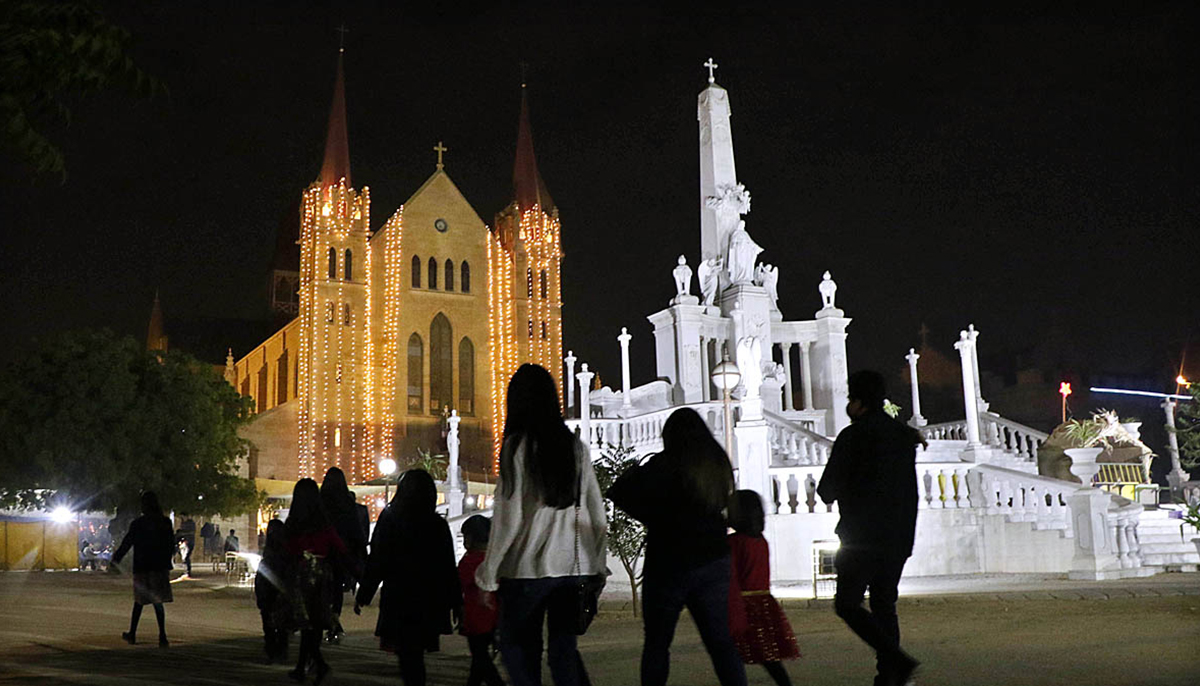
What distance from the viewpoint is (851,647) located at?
8.34 metres

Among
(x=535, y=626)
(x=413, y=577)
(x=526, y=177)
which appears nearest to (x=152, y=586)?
(x=413, y=577)

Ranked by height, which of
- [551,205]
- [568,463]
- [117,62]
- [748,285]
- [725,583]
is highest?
[551,205]

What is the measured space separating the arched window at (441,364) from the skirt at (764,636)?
4784cm

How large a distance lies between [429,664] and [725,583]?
4.51m

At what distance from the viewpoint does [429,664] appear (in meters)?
8.49

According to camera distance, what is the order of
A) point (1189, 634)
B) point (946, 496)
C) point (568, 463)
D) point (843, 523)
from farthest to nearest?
point (946, 496) → point (1189, 634) → point (843, 523) → point (568, 463)

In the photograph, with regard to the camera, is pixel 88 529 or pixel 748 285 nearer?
pixel 748 285

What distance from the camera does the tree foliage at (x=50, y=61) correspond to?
18.9 feet

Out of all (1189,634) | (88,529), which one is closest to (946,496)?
(1189,634)

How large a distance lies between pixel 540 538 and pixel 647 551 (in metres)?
0.55

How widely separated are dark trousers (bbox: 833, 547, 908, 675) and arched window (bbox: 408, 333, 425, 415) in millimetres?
48396

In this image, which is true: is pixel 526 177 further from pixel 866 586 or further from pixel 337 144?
pixel 866 586

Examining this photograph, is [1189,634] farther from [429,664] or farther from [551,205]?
[551,205]

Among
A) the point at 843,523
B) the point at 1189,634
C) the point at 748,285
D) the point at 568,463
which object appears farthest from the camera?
the point at 748,285
